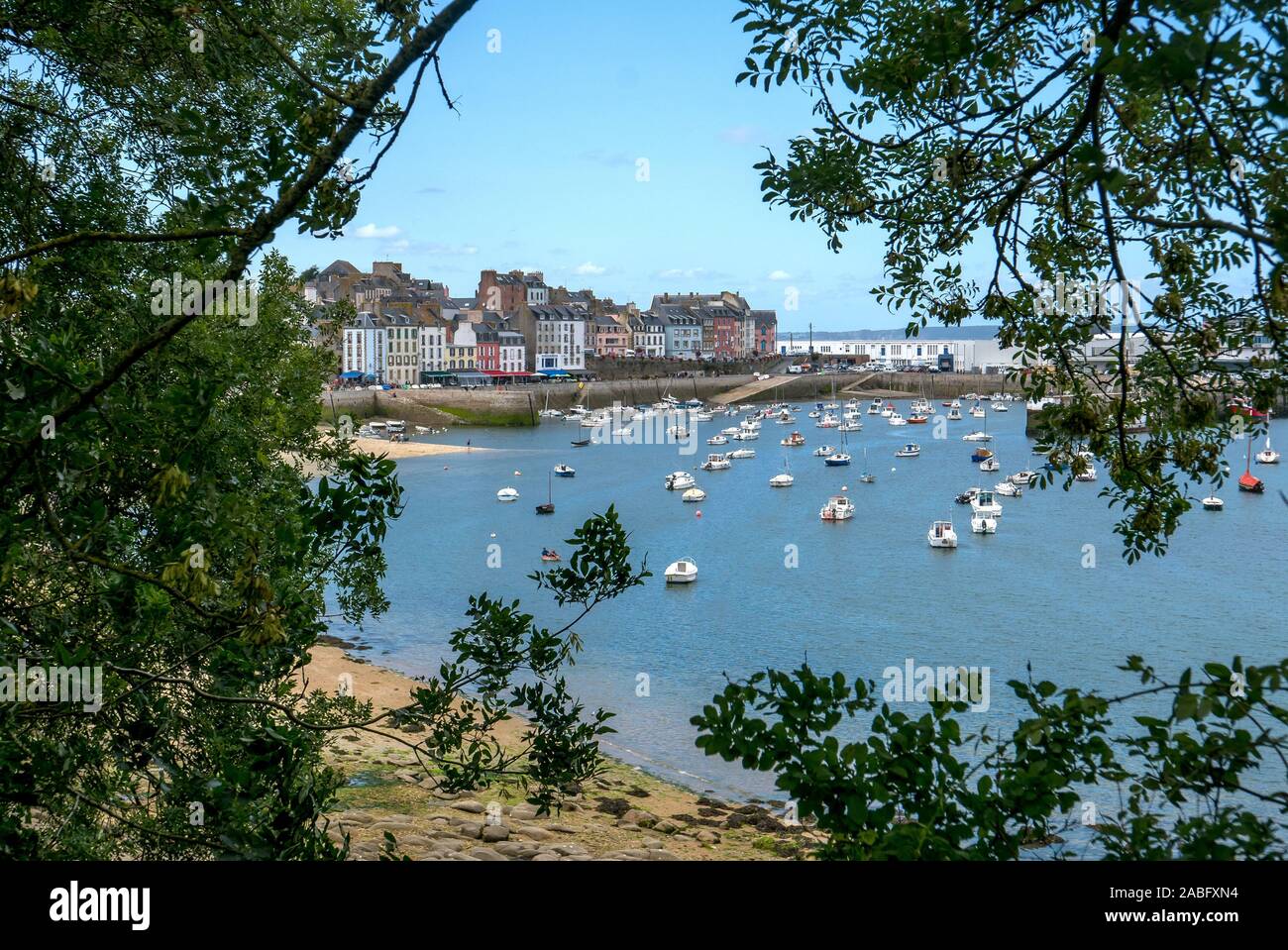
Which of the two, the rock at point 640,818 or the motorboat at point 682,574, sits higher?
the motorboat at point 682,574

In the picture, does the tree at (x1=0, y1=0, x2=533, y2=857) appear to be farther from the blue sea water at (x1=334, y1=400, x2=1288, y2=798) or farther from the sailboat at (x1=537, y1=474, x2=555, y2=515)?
the sailboat at (x1=537, y1=474, x2=555, y2=515)

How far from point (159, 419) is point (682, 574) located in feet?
102

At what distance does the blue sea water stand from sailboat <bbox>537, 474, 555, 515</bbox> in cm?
48

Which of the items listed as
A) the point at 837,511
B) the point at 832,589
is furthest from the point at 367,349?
the point at 832,589

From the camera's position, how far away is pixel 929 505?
50438mm

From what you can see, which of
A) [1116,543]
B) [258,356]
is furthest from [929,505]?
[258,356]

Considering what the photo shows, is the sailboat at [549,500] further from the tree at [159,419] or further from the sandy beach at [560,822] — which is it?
the tree at [159,419]

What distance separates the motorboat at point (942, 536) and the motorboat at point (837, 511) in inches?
228

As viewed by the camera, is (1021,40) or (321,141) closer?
(321,141)

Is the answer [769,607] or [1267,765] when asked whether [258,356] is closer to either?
[1267,765]

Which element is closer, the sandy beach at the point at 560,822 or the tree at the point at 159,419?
the tree at the point at 159,419

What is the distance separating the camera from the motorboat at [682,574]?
116 ft

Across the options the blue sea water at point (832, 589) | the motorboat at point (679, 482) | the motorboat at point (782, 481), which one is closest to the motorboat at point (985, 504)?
the blue sea water at point (832, 589)
